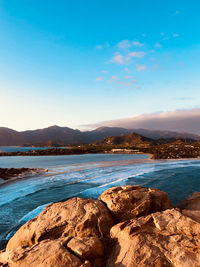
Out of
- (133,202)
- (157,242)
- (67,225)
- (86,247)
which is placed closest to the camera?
(86,247)

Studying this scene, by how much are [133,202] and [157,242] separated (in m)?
3.04

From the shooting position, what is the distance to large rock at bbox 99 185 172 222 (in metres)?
7.67

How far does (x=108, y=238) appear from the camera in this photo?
5992 millimetres

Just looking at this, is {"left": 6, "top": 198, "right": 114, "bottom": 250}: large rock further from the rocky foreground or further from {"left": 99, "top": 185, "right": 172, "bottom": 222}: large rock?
{"left": 99, "top": 185, "right": 172, "bottom": 222}: large rock

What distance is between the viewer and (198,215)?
6523 millimetres

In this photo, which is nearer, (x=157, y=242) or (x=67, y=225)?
(x=157, y=242)

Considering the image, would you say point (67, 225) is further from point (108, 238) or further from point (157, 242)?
point (157, 242)

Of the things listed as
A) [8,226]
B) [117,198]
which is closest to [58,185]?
[8,226]

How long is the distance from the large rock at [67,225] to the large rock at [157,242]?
3.09ft

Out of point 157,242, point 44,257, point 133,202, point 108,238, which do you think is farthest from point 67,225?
point 157,242

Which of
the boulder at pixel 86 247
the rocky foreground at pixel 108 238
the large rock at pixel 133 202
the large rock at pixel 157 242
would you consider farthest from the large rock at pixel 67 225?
the boulder at pixel 86 247

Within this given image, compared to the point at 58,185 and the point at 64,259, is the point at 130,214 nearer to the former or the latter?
the point at 64,259

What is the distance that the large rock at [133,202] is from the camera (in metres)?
7.67

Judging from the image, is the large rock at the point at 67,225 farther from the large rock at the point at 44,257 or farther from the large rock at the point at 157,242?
the large rock at the point at 44,257
